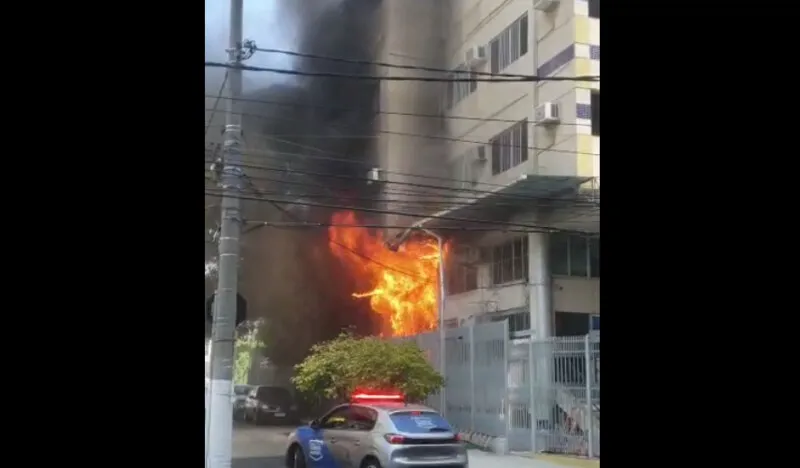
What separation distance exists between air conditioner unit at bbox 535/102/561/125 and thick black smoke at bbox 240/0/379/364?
0.63 metres

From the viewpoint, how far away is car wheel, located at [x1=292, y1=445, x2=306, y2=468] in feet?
8.36

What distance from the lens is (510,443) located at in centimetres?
278

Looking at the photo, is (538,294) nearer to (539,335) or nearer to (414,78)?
(539,335)

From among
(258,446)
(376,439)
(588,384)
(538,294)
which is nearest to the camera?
(258,446)

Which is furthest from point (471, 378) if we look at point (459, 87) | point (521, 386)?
point (459, 87)

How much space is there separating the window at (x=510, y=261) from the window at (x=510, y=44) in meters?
0.69

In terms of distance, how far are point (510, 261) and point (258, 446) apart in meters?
1.16

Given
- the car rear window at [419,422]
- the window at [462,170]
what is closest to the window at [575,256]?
the window at [462,170]

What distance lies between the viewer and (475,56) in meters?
2.88

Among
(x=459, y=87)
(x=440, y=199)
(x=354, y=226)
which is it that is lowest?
(x=354, y=226)

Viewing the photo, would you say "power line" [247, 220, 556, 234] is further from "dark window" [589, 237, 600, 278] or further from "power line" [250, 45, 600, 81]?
"power line" [250, 45, 600, 81]

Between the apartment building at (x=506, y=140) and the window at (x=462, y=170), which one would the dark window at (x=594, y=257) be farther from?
the window at (x=462, y=170)
